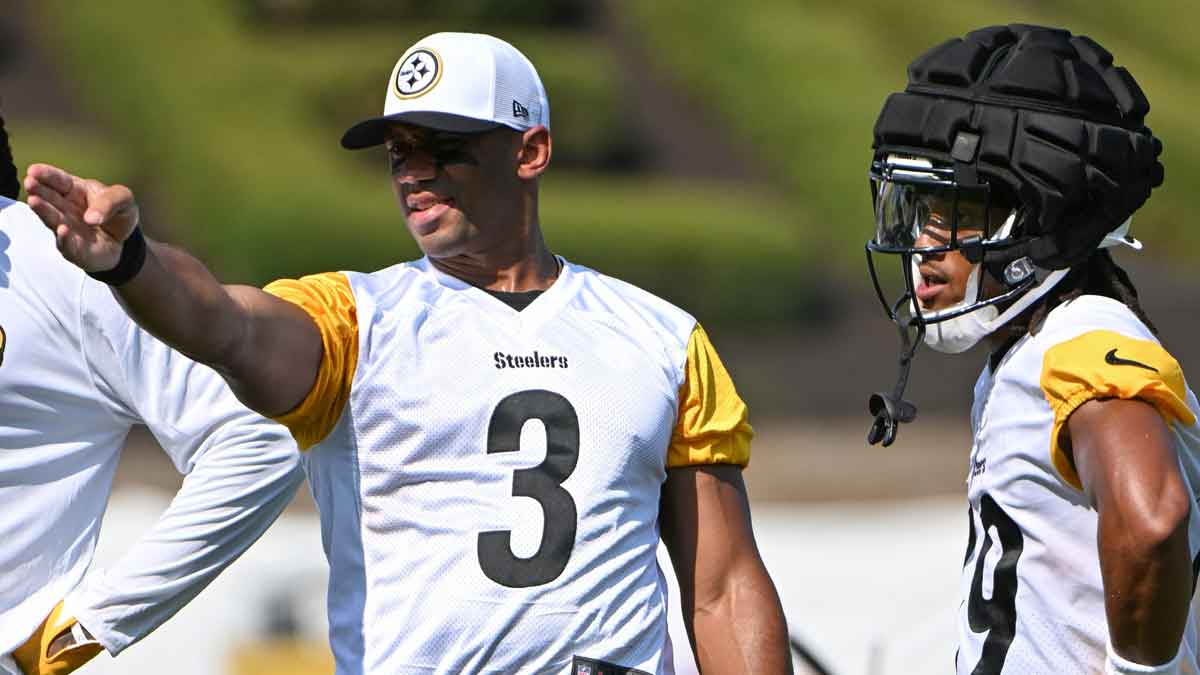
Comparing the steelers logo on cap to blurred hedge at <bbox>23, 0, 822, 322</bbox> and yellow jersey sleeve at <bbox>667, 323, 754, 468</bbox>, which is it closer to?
yellow jersey sleeve at <bbox>667, 323, 754, 468</bbox>

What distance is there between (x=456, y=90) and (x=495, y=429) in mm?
669

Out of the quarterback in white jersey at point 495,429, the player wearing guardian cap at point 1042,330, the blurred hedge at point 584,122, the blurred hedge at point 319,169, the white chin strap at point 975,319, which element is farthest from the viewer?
the blurred hedge at point 584,122

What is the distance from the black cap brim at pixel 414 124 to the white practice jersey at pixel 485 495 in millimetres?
288

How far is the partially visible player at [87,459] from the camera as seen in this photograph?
3.55 metres

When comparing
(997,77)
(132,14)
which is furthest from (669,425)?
(132,14)

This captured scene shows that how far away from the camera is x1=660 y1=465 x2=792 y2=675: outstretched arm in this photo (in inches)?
144

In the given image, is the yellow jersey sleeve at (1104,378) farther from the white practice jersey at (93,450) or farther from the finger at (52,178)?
the finger at (52,178)

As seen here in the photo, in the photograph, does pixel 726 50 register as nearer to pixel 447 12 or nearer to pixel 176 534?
pixel 447 12

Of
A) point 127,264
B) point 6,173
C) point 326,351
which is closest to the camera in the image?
point 127,264

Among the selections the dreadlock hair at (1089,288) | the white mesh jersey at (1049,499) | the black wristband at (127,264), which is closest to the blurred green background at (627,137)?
the dreadlock hair at (1089,288)

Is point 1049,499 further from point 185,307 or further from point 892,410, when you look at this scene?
point 185,307

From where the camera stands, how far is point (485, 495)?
3418 millimetres

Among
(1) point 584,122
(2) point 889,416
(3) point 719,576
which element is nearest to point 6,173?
(3) point 719,576

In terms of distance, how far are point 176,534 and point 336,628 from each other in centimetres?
44
